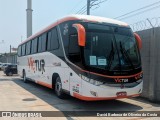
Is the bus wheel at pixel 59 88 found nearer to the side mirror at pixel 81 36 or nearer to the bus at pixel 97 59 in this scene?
the bus at pixel 97 59

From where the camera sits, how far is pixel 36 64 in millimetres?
15000

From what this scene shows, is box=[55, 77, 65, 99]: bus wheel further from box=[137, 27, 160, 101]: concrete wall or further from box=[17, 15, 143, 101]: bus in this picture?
box=[137, 27, 160, 101]: concrete wall

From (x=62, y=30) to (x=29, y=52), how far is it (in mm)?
7776

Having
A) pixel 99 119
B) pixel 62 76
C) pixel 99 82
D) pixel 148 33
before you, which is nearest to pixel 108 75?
pixel 99 82

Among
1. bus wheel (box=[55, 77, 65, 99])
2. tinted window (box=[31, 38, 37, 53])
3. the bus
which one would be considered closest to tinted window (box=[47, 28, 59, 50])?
the bus

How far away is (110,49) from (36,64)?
7.37 metres

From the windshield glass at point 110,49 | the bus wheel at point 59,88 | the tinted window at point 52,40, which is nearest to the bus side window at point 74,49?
the windshield glass at point 110,49

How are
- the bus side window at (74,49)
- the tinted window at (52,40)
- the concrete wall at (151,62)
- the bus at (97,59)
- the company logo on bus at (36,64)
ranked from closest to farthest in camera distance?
the bus at (97,59)
the bus side window at (74,49)
the concrete wall at (151,62)
the tinted window at (52,40)
the company logo on bus at (36,64)

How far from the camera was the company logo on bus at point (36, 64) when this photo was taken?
Answer: 13.6 m

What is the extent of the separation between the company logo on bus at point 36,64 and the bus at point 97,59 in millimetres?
3036

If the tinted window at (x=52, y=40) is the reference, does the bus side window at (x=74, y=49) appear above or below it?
below

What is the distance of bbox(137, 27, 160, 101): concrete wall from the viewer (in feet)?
33.3

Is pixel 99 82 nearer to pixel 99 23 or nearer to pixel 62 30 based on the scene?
pixel 99 23

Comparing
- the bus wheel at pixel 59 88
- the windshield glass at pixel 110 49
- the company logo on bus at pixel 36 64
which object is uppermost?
the windshield glass at pixel 110 49
